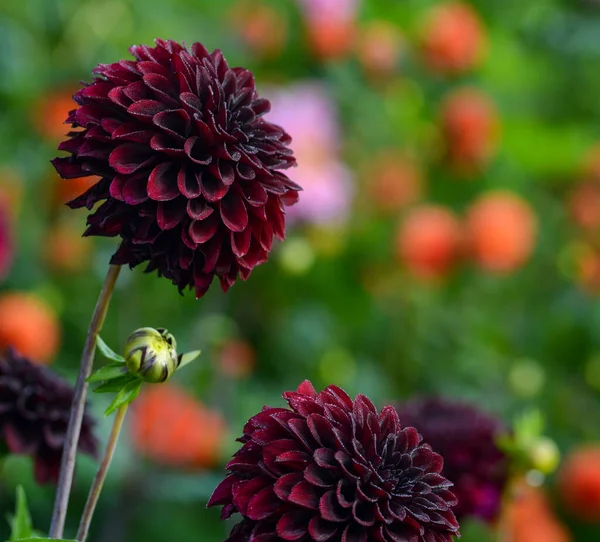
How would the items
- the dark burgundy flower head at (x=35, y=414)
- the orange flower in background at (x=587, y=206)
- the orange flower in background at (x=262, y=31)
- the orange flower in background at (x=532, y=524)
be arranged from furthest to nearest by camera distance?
the orange flower in background at (x=262, y=31) < the orange flower in background at (x=587, y=206) < the orange flower in background at (x=532, y=524) < the dark burgundy flower head at (x=35, y=414)

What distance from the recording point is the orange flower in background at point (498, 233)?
1104mm

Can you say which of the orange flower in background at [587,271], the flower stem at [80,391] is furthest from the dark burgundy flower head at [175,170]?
the orange flower in background at [587,271]

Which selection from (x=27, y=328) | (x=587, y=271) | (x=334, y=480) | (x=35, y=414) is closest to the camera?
(x=334, y=480)

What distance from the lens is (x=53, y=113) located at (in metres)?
1.12

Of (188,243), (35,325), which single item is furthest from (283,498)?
(35,325)

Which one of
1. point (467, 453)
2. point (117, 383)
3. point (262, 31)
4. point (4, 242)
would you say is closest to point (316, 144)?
point (262, 31)

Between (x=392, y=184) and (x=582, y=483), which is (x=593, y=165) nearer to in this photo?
(x=392, y=184)

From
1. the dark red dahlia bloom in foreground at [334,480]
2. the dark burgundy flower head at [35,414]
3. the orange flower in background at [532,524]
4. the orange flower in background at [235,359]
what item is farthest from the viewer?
the orange flower in background at [235,359]

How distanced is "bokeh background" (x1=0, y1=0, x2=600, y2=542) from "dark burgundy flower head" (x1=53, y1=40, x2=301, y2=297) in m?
0.54

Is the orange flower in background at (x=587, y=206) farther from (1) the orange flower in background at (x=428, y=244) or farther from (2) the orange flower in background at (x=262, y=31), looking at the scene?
(2) the orange flower in background at (x=262, y=31)

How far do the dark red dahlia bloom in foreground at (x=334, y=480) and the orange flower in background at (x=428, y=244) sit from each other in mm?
766

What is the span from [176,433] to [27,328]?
169 mm

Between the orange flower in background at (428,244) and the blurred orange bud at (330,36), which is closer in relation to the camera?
the orange flower in background at (428,244)

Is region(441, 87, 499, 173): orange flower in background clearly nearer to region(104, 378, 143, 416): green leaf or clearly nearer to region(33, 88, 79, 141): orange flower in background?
region(33, 88, 79, 141): orange flower in background
